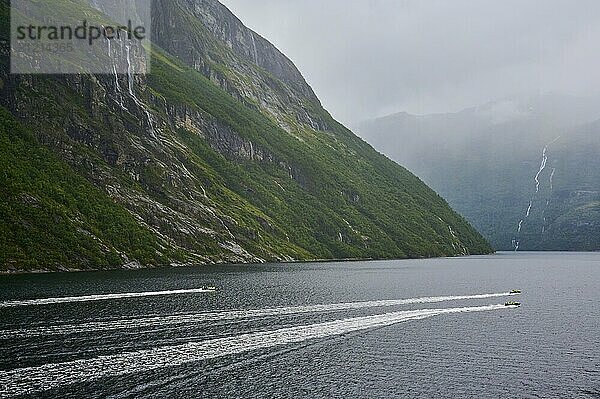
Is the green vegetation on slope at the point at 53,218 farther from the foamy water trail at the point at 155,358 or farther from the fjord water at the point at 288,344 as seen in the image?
the foamy water trail at the point at 155,358

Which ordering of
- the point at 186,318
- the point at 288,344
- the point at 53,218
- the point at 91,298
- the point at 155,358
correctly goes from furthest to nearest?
the point at 53,218
the point at 91,298
the point at 186,318
the point at 288,344
the point at 155,358

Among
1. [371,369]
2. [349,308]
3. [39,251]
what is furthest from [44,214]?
[371,369]

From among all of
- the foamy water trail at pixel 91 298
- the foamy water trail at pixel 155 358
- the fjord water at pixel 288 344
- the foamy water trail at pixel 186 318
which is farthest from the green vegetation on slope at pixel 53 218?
the foamy water trail at pixel 155 358

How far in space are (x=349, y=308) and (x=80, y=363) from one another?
4819 centimetres

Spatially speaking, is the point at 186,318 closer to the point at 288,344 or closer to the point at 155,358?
the point at 288,344

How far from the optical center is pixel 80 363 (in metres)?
48.4

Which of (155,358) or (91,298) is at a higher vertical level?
(91,298)

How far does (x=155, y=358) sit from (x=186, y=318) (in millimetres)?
22594

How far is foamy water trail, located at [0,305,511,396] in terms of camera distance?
43188 mm

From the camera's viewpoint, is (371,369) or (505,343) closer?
(371,369)

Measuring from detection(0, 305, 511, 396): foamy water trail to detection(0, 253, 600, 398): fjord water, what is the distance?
132 mm

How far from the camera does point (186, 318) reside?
241ft

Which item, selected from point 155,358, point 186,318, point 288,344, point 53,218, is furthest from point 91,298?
point 53,218

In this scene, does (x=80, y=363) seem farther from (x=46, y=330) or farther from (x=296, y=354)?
(x=296, y=354)
